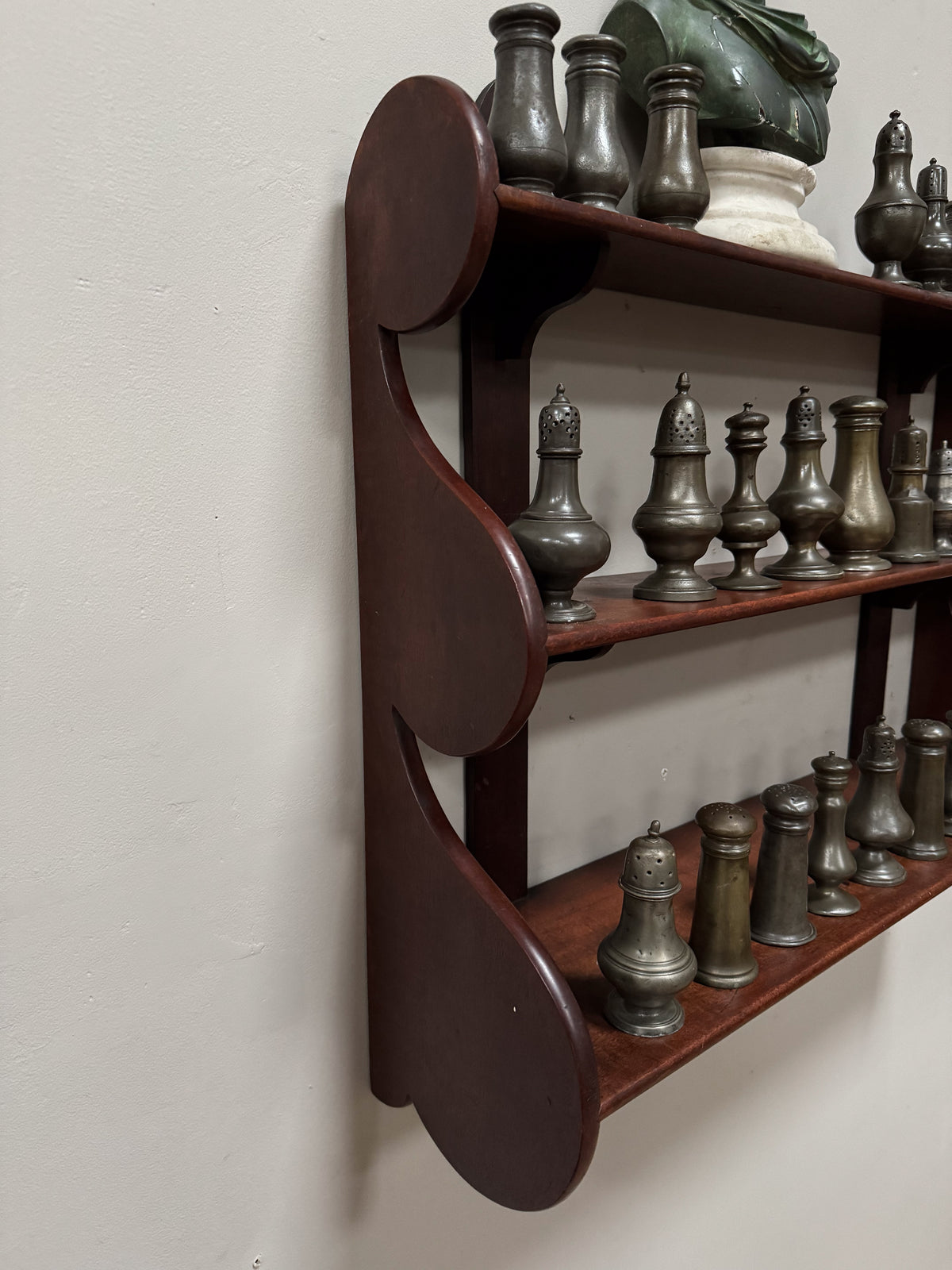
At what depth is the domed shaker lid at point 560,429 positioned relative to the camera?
790 mm

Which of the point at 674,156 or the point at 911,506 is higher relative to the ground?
the point at 674,156

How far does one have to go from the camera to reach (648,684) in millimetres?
1128

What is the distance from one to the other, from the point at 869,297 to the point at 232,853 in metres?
0.86

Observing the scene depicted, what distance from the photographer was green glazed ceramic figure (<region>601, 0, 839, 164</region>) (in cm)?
90

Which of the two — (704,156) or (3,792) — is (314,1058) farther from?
(704,156)

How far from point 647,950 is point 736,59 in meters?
0.83

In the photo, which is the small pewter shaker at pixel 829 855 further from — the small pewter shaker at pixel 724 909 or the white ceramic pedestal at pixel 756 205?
the white ceramic pedestal at pixel 756 205

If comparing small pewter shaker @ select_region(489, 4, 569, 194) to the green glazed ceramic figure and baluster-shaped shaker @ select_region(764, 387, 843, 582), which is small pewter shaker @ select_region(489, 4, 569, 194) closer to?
the green glazed ceramic figure

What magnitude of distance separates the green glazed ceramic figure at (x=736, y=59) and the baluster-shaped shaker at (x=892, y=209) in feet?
0.43

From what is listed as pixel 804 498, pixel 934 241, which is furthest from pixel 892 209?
pixel 804 498

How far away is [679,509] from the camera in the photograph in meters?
0.89

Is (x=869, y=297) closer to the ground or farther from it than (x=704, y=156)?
closer to the ground

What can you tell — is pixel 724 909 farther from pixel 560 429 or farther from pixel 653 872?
pixel 560 429

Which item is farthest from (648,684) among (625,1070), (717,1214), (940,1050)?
(940,1050)
